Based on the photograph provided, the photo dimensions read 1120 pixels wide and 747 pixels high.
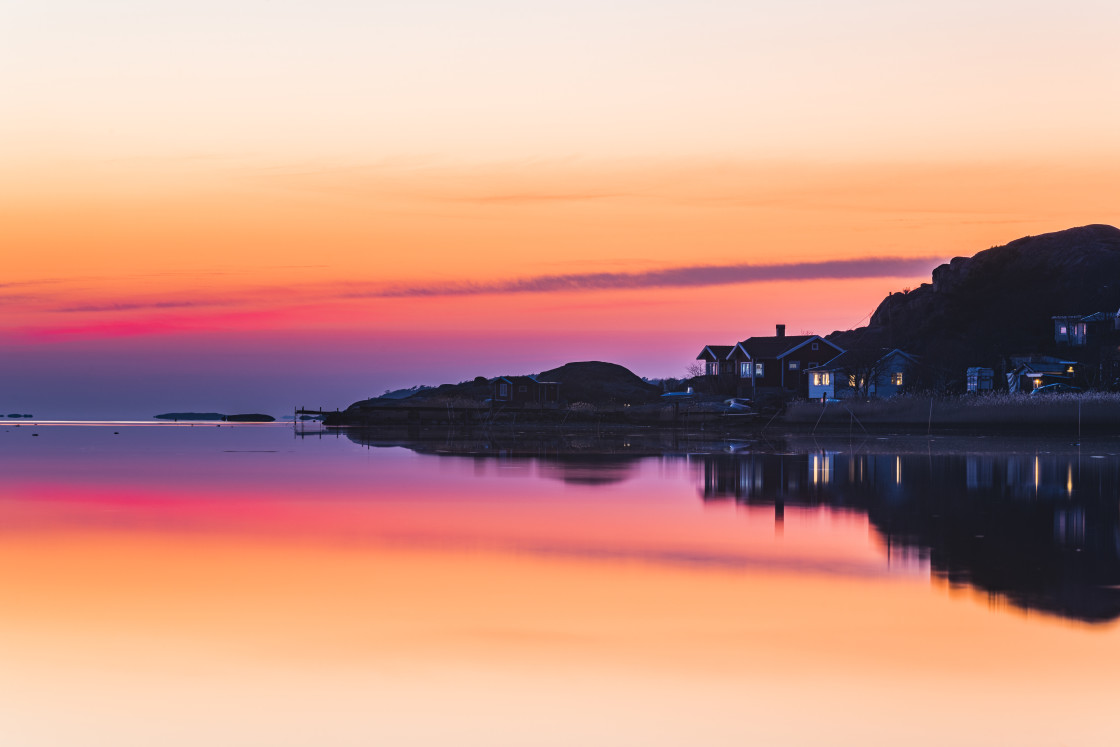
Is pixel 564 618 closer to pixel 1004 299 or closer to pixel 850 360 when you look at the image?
pixel 850 360

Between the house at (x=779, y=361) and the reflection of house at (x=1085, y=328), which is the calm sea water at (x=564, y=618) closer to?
the house at (x=779, y=361)

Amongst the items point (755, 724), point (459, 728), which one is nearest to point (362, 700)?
point (459, 728)

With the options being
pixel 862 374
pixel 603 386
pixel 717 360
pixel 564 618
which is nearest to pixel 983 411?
pixel 862 374

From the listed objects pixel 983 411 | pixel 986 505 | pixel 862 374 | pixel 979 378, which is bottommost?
pixel 986 505

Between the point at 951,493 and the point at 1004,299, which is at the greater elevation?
the point at 1004,299

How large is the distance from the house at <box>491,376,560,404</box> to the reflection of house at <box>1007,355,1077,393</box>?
57.4m

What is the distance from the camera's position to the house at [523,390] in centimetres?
14825

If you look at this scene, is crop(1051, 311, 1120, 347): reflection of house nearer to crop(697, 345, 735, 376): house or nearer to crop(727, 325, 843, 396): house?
crop(727, 325, 843, 396): house

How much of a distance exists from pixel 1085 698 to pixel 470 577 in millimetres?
11222

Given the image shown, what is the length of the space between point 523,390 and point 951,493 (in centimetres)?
11304

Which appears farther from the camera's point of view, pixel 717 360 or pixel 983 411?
pixel 717 360

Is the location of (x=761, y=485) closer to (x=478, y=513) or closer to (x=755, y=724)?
(x=478, y=513)

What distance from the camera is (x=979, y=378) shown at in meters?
116

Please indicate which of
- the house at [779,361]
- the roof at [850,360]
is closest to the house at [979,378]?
the roof at [850,360]
